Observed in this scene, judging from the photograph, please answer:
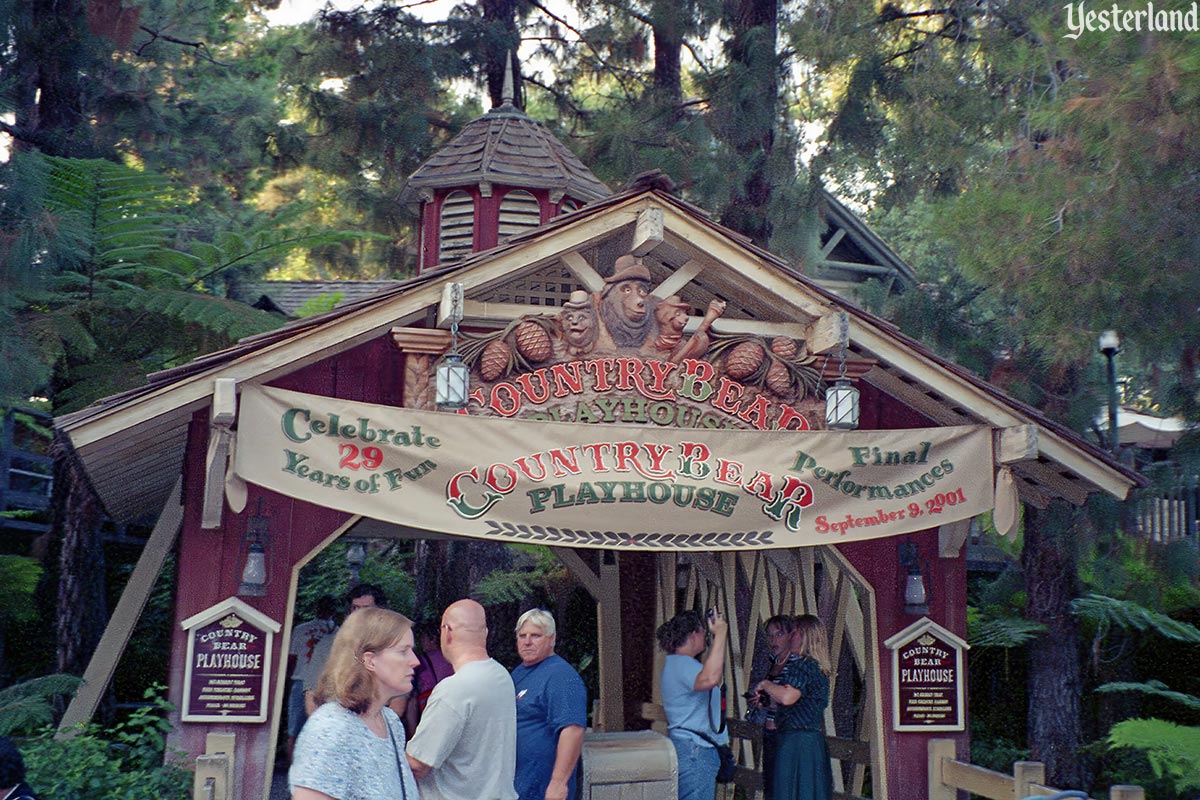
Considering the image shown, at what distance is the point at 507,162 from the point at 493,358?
533 centimetres

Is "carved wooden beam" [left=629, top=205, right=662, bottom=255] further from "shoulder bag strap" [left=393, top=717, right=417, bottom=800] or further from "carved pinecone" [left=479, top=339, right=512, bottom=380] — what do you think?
"shoulder bag strap" [left=393, top=717, right=417, bottom=800]

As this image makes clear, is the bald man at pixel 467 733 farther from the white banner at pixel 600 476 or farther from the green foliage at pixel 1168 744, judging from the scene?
the green foliage at pixel 1168 744

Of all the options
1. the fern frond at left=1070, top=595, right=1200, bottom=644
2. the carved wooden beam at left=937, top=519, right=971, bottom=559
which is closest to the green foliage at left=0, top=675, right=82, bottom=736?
the carved wooden beam at left=937, top=519, right=971, bottom=559

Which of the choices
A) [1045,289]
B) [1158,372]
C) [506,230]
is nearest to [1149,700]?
[1158,372]

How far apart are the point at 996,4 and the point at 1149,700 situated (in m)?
8.47

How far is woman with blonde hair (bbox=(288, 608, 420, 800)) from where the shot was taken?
146 inches

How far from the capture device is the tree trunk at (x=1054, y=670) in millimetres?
13555

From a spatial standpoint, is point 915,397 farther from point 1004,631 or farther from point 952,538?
point 1004,631

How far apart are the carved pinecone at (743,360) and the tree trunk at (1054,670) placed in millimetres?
6147

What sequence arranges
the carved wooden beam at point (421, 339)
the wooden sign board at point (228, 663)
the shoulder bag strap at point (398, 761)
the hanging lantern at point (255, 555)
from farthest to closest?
the carved wooden beam at point (421, 339)
the hanging lantern at point (255, 555)
the wooden sign board at point (228, 663)
the shoulder bag strap at point (398, 761)

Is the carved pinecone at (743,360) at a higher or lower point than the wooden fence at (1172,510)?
higher

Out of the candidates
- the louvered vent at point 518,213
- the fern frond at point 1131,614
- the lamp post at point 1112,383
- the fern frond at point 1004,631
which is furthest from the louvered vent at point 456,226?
the fern frond at point 1131,614

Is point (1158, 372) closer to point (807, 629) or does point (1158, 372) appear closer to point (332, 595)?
point (807, 629)

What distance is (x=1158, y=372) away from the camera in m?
10.5
